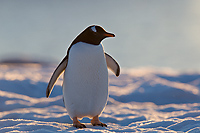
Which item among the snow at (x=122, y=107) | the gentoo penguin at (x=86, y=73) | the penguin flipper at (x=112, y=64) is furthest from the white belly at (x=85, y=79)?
the penguin flipper at (x=112, y=64)

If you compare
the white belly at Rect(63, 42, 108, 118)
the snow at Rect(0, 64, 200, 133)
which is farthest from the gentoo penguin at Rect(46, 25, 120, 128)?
the snow at Rect(0, 64, 200, 133)

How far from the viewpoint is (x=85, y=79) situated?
356cm

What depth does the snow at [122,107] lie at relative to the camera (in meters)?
3.75

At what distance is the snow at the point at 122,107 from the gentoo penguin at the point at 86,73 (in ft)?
0.95

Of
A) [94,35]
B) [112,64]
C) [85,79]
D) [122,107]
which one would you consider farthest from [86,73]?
[122,107]

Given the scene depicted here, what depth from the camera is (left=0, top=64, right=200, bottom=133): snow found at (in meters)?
3.75

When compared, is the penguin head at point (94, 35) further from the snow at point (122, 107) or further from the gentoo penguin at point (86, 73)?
the snow at point (122, 107)

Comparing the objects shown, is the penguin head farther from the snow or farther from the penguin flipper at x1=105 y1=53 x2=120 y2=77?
the snow

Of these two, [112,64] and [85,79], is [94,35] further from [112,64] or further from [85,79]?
[112,64]

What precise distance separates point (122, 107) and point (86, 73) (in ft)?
7.54

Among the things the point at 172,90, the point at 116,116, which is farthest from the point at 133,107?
the point at 172,90

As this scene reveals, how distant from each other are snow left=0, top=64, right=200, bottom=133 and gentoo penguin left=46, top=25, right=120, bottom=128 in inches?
11.4

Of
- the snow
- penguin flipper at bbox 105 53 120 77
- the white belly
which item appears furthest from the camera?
penguin flipper at bbox 105 53 120 77

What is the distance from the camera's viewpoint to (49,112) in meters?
5.02
